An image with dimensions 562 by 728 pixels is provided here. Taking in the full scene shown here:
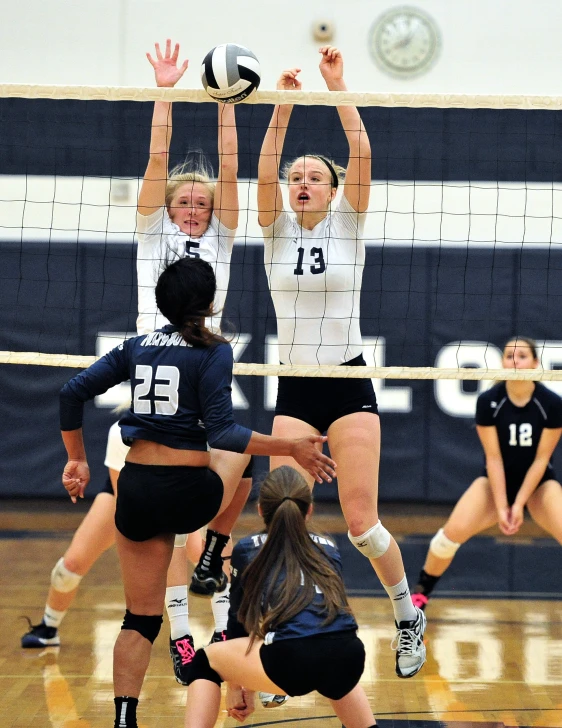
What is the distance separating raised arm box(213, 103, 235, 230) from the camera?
4449 millimetres

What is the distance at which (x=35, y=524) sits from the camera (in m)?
9.59

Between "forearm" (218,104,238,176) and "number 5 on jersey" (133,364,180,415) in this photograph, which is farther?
"forearm" (218,104,238,176)

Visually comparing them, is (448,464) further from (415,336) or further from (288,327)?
(288,327)

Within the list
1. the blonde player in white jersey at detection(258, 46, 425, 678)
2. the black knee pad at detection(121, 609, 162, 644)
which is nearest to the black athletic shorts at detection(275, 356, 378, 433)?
the blonde player in white jersey at detection(258, 46, 425, 678)

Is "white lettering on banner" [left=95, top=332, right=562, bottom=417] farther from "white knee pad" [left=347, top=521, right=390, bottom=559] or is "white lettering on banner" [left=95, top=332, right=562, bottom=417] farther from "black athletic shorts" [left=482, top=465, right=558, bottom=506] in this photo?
"white knee pad" [left=347, top=521, right=390, bottom=559]

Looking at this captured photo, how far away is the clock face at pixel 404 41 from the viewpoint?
10.8m

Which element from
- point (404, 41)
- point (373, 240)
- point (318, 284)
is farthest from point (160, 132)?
point (404, 41)

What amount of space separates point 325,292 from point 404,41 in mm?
7281

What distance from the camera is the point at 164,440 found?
3.63 meters

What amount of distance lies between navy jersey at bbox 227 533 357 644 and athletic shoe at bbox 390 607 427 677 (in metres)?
1.08

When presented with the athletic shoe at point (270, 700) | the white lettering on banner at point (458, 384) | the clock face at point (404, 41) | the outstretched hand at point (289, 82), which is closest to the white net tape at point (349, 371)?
the outstretched hand at point (289, 82)

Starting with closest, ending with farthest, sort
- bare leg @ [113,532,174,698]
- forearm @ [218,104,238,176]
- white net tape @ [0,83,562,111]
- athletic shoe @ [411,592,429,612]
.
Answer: bare leg @ [113,532,174,698]
white net tape @ [0,83,562,111]
forearm @ [218,104,238,176]
athletic shoe @ [411,592,429,612]

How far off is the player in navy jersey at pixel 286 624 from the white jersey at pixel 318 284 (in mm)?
1055

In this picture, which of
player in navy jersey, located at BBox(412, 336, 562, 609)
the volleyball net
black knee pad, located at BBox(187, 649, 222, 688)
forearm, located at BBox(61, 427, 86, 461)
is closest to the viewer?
black knee pad, located at BBox(187, 649, 222, 688)
